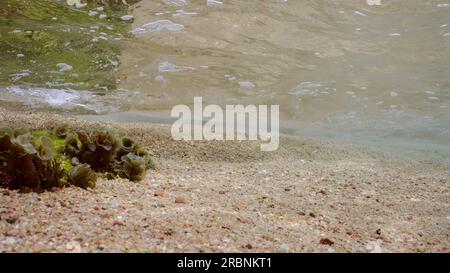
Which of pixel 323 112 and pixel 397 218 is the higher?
pixel 397 218

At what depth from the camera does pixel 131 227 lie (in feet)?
10.7

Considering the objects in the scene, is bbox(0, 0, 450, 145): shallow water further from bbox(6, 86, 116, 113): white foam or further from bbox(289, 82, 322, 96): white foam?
bbox(6, 86, 116, 113): white foam

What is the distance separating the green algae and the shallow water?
0.79 m

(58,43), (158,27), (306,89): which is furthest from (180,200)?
(306,89)

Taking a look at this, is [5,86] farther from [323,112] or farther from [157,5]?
[323,112]

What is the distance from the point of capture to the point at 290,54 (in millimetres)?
14031

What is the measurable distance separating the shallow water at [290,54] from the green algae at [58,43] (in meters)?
0.79

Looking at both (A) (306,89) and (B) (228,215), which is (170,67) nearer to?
(A) (306,89)

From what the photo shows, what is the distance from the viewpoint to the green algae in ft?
33.0

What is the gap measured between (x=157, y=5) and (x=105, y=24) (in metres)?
2.07

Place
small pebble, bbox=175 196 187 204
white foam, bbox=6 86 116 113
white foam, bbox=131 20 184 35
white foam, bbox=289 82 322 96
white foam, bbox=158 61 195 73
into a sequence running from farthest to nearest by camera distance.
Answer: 1. white foam, bbox=289 82 322 96
2. white foam, bbox=6 86 116 113
3. white foam, bbox=158 61 195 73
4. white foam, bbox=131 20 184 35
5. small pebble, bbox=175 196 187 204

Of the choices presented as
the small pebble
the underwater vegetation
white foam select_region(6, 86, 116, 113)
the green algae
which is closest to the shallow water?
the green algae

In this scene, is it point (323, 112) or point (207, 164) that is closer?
point (207, 164)

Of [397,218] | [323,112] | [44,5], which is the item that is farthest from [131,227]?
[323,112]
